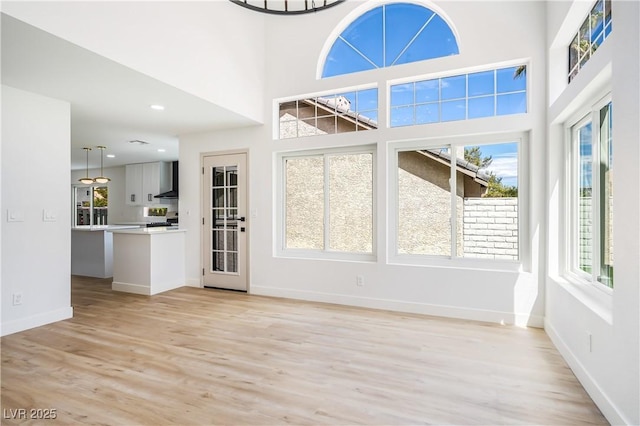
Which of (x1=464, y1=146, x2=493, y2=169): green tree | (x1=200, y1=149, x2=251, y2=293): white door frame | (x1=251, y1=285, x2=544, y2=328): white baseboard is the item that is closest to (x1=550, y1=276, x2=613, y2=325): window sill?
(x1=251, y1=285, x2=544, y2=328): white baseboard

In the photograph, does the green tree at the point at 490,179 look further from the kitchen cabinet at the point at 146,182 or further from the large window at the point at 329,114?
the kitchen cabinet at the point at 146,182

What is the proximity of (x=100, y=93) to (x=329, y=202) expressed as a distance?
2874mm

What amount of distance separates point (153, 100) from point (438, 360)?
152 inches

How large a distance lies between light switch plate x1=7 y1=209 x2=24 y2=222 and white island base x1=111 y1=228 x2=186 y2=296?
1581 millimetres

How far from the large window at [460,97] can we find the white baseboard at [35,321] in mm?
4395

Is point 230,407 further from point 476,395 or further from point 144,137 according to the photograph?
point 144,137

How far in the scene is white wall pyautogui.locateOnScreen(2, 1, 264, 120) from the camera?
97.4 inches

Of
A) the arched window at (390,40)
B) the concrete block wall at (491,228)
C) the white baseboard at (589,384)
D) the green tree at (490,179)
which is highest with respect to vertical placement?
the arched window at (390,40)

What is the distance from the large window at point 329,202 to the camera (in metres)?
4.41

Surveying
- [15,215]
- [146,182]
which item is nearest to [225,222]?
[15,215]

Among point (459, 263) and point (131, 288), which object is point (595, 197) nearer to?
point (459, 263)

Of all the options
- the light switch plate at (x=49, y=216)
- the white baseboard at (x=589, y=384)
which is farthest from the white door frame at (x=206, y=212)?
the white baseboard at (x=589, y=384)

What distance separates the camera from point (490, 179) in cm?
377

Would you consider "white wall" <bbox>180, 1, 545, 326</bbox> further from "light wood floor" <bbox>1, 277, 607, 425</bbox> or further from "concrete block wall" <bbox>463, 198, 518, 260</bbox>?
"light wood floor" <bbox>1, 277, 607, 425</bbox>
